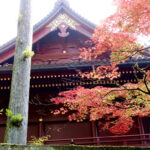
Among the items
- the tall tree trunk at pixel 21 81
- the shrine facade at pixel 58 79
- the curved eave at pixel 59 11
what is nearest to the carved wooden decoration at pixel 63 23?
the shrine facade at pixel 58 79

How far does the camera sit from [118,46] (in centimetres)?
634

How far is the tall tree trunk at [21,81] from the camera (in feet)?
15.6

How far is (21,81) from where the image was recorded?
5.30 m

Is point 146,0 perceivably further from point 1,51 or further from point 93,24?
point 1,51

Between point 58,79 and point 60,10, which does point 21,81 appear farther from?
point 60,10

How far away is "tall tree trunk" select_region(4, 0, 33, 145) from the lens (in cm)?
476

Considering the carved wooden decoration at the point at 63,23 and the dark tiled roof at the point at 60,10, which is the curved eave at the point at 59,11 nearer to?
the dark tiled roof at the point at 60,10

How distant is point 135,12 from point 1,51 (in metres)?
6.26

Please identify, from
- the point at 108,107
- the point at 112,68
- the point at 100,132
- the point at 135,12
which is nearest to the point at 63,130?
the point at 100,132

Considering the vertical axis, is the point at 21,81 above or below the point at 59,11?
below

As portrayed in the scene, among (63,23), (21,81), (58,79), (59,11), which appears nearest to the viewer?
(21,81)

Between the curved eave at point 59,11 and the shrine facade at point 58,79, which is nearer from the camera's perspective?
the shrine facade at point 58,79

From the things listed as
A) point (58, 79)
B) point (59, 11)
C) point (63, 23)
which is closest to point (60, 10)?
point (59, 11)

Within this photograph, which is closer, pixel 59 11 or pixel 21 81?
pixel 21 81
